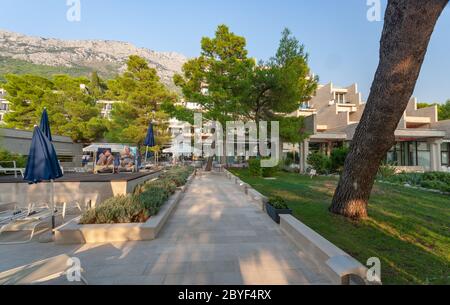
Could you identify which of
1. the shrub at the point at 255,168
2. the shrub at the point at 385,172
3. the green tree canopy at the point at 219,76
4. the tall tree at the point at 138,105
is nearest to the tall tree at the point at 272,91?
the green tree canopy at the point at 219,76

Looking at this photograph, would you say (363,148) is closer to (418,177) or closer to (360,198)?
(360,198)

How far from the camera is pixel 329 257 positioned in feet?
10.3

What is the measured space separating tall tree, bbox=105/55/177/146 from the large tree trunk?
2098 cm

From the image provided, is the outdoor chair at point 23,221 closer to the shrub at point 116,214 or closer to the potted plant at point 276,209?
the shrub at point 116,214

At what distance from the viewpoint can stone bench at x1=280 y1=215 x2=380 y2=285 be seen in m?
2.68

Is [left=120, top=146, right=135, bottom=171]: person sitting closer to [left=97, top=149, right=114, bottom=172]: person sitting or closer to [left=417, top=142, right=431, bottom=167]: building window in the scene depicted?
[left=97, top=149, right=114, bottom=172]: person sitting

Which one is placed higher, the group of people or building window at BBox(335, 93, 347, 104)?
building window at BBox(335, 93, 347, 104)

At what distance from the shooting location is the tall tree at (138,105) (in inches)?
938

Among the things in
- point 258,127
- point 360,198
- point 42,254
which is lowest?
point 42,254

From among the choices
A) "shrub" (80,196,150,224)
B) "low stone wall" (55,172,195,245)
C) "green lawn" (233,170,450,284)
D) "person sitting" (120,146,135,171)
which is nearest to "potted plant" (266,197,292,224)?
"green lawn" (233,170,450,284)

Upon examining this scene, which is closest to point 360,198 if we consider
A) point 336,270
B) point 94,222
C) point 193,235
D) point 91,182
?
point 336,270

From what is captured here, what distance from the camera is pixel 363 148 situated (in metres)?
5.14

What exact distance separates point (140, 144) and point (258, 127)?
14.4 metres

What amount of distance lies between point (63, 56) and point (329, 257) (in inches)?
6662
